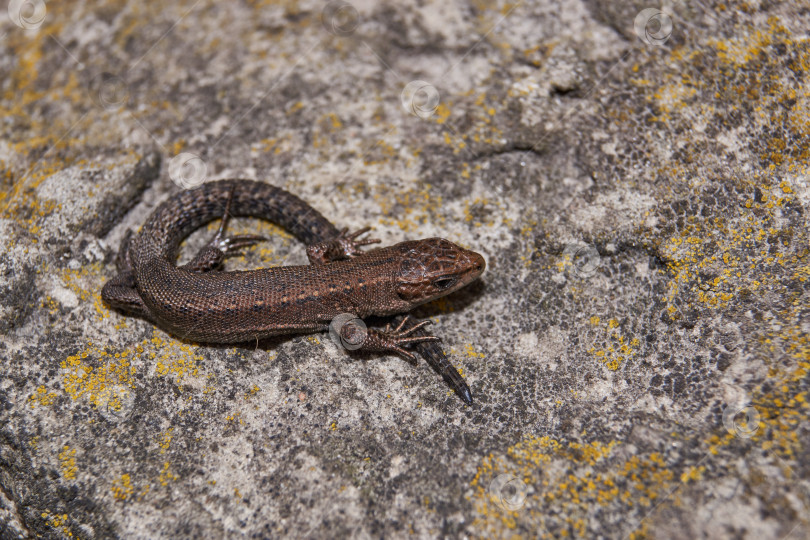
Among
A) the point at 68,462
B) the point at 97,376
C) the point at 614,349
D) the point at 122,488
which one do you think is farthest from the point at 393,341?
the point at 68,462

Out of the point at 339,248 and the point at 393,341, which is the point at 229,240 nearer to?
the point at 339,248

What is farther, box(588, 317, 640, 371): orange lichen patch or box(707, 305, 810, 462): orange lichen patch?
box(588, 317, 640, 371): orange lichen patch

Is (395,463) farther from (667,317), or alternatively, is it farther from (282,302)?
(667,317)

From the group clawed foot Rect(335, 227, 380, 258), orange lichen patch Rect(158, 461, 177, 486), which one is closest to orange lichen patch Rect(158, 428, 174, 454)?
orange lichen patch Rect(158, 461, 177, 486)

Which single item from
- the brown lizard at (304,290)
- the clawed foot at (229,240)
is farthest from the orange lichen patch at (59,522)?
the clawed foot at (229,240)

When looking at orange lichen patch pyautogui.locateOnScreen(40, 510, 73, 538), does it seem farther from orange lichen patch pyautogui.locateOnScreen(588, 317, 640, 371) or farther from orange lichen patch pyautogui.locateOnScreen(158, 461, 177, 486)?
orange lichen patch pyautogui.locateOnScreen(588, 317, 640, 371)

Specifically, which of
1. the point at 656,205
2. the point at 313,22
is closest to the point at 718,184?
the point at 656,205
